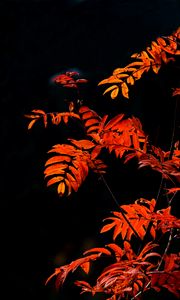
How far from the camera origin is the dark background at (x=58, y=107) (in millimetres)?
5543

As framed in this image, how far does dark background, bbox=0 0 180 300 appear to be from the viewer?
5543 mm

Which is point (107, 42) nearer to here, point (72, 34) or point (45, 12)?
point (72, 34)

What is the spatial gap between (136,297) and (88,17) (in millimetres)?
6663

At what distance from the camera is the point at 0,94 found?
7.21 m

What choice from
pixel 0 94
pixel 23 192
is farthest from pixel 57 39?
pixel 23 192

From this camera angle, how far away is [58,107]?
6.77 metres

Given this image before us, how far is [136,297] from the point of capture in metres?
2.40

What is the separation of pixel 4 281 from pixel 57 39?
16.6ft

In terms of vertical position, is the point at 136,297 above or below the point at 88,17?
below

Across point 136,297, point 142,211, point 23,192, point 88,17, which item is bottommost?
point 23,192

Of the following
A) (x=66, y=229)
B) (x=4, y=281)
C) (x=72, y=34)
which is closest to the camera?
(x=4, y=281)

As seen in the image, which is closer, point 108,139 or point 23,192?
point 108,139

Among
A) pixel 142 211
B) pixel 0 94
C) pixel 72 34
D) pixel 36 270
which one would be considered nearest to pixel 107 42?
pixel 72 34

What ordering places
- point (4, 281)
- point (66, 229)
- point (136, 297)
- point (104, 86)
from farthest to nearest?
point (104, 86) → point (66, 229) → point (4, 281) → point (136, 297)
